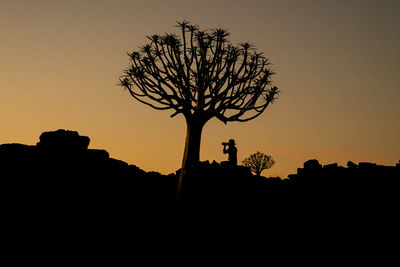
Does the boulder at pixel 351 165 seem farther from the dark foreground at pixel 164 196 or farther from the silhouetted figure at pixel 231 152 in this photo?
Answer: the silhouetted figure at pixel 231 152

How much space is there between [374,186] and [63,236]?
29.6 feet

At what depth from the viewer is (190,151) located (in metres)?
9.57

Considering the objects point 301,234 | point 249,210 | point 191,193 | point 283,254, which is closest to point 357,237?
point 301,234

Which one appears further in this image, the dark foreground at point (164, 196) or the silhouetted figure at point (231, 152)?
the silhouetted figure at point (231, 152)

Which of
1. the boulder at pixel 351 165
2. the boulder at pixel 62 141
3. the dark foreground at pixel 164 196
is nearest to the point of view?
the dark foreground at pixel 164 196

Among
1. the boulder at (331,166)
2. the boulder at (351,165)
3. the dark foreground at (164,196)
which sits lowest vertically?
the dark foreground at (164,196)

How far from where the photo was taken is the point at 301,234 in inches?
315

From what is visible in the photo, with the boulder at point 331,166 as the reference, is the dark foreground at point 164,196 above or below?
below

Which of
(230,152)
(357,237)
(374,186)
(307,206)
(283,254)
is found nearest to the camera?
(283,254)

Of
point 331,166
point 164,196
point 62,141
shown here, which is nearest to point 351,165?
point 331,166

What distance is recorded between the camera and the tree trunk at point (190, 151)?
30.9 feet

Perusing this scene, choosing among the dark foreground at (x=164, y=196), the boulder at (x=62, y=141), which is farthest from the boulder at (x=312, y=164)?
the boulder at (x=62, y=141)

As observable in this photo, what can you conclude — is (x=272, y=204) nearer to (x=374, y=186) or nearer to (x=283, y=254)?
(x=374, y=186)

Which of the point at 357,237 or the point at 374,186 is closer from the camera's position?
the point at 357,237
